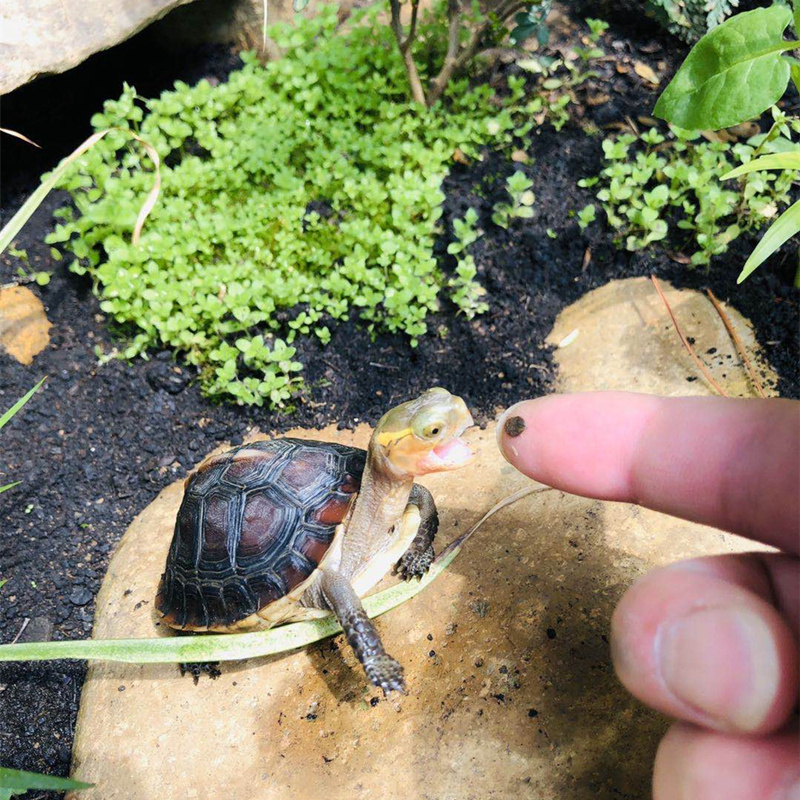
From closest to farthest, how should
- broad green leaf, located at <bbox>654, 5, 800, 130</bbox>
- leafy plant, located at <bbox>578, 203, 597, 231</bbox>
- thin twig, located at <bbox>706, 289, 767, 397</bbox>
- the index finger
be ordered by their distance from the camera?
1. the index finger
2. broad green leaf, located at <bbox>654, 5, 800, 130</bbox>
3. thin twig, located at <bbox>706, 289, 767, 397</bbox>
4. leafy plant, located at <bbox>578, 203, 597, 231</bbox>

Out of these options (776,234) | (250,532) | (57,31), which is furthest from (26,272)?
(776,234)

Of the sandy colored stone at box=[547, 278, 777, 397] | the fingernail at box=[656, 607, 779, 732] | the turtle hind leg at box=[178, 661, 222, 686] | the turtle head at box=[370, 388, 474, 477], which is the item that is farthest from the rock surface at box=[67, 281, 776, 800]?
Answer: the sandy colored stone at box=[547, 278, 777, 397]

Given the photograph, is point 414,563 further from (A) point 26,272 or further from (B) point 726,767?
(A) point 26,272

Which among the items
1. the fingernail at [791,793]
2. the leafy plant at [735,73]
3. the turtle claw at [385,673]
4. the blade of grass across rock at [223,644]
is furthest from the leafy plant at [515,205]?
the fingernail at [791,793]

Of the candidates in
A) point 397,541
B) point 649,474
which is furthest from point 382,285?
point 649,474

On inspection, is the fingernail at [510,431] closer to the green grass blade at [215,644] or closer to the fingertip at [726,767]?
the green grass blade at [215,644]

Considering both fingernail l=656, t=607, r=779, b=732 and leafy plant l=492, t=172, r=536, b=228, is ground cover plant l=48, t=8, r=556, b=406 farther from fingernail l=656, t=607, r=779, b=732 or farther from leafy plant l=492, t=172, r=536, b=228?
fingernail l=656, t=607, r=779, b=732
